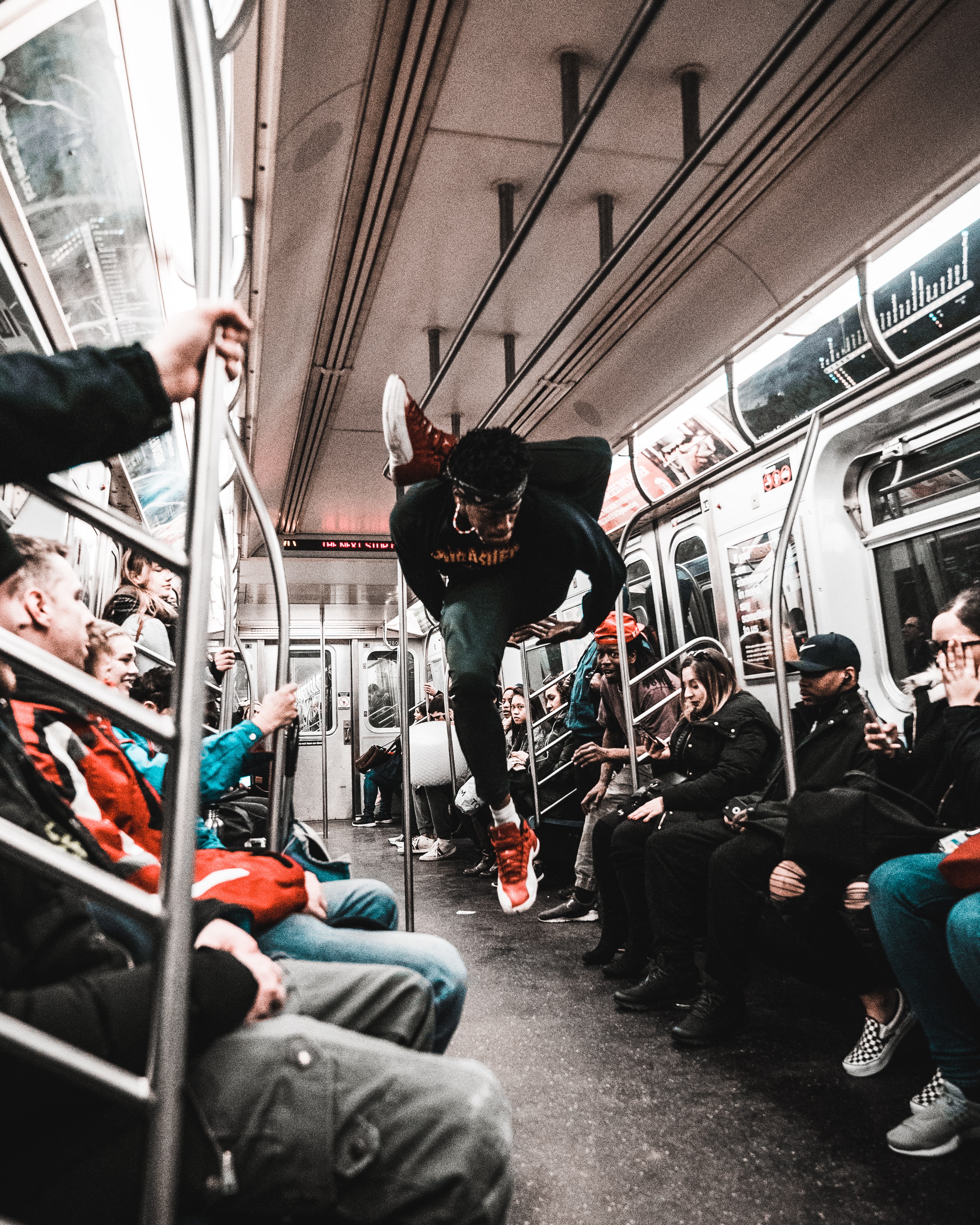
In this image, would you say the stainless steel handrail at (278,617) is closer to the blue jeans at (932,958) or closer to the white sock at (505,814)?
the white sock at (505,814)

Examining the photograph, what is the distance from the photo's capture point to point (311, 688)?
1104cm

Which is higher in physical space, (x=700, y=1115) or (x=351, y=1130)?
(x=351, y=1130)

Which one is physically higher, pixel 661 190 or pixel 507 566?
pixel 661 190

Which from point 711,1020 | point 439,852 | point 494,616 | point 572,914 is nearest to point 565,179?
point 494,616

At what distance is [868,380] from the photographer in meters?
3.50

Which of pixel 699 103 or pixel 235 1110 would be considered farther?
pixel 699 103

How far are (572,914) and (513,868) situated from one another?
97.5 inches

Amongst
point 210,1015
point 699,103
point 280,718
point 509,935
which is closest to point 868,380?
point 699,103

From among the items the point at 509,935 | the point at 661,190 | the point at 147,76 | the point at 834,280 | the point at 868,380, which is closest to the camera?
the point at 147,76

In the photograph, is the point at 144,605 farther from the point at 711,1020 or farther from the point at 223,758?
the point at 711,1020

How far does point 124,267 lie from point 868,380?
9.52 feet

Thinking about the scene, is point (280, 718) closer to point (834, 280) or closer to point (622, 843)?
point (622, 843)

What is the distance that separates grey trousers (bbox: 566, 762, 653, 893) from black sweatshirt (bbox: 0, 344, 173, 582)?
368 cm

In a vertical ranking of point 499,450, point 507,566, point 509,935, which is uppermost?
point 499,450
